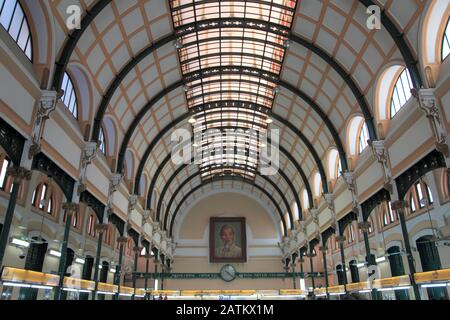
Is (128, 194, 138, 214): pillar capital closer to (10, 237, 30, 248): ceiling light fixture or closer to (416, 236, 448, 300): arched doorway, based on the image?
(10, 237, 30, 248): ceiling light fixture

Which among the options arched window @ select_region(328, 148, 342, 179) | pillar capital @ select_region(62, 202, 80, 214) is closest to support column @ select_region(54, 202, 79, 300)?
pillar capital @ select_region(62, 202, 80, 214)

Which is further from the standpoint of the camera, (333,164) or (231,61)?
(231,61)

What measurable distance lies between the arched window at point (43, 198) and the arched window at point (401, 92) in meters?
23.0

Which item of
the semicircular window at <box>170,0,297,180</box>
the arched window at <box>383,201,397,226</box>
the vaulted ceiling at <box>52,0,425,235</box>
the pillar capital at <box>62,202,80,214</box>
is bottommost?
the pillar capital at <box>62,202,80,214</box>

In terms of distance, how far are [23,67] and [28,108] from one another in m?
1.73

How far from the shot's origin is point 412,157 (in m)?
17.5

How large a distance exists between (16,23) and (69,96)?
607 centimetres

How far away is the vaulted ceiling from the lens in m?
19.6

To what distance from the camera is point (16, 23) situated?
14.3 m

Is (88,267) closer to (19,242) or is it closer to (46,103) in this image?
(19,242)

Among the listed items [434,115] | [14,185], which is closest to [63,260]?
[14,185]

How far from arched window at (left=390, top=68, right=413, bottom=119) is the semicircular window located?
8652 millimetres

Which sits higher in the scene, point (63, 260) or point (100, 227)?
point (100, 227)
